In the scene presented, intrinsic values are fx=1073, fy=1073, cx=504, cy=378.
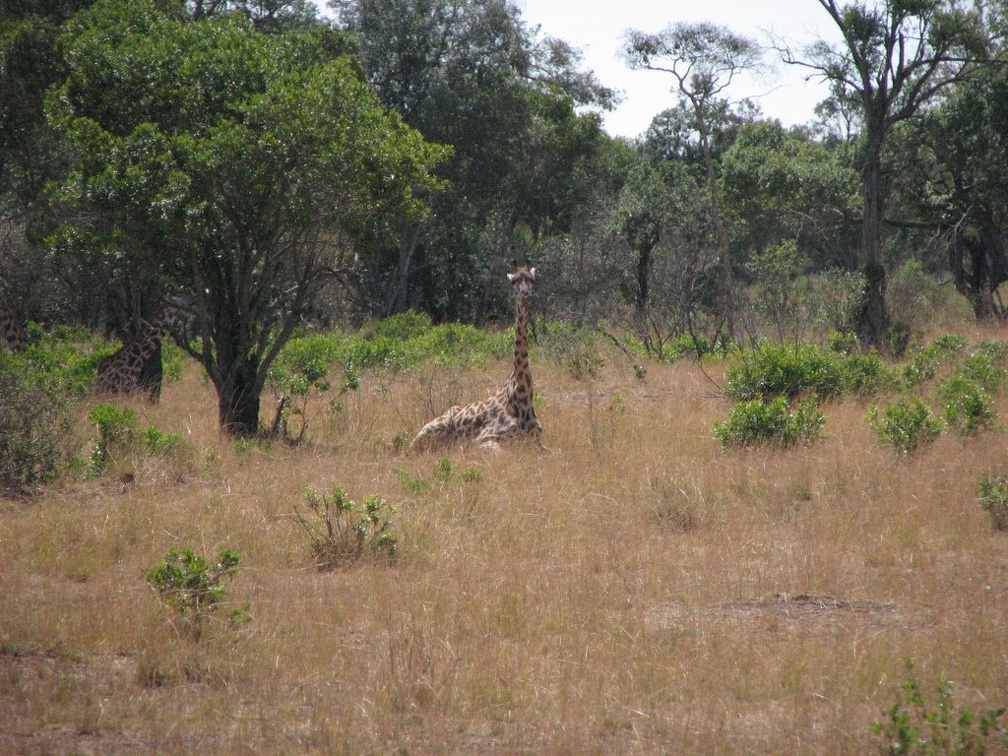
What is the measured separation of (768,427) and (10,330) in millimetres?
12450

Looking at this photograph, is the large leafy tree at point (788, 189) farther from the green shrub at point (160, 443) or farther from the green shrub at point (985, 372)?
the green shrub at point (160, 443)

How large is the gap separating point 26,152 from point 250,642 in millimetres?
12164

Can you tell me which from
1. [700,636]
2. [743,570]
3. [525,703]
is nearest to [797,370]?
[743,570]

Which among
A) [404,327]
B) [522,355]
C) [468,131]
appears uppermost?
[468,131]

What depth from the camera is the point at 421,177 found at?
1103 centimetres

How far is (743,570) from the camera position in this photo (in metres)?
6.90

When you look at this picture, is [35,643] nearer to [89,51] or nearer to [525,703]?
[525,703]

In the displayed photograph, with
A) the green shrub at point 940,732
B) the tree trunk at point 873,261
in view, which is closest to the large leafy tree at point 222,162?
the green shrub at point 940,732

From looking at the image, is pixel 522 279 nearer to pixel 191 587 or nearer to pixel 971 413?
pixel 971 413

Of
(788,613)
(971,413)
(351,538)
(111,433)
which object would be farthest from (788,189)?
(788,613)

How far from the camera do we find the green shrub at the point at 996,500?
7.57 m

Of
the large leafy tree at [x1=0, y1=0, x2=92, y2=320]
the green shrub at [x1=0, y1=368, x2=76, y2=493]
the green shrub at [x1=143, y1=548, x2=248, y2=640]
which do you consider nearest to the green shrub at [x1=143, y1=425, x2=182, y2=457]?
the green shrub at [x1=0, y1=368, x2=76, y2=493]

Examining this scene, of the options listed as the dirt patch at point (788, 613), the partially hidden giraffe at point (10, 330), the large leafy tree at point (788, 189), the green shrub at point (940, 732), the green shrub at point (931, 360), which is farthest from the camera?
the large leafy tree at point (788, 189)

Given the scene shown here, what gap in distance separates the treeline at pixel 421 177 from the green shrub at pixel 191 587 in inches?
182
